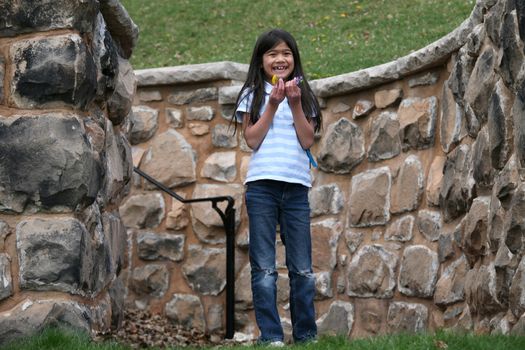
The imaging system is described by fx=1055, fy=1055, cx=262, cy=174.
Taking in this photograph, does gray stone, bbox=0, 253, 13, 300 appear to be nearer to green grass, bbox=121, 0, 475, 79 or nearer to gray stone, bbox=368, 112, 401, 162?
gray stone, bbox=368, 112, 401, 162

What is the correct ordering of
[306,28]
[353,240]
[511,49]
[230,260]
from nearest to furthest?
1. [511,49]
2. [353,240]
3. [230,260]
4. [306,28]

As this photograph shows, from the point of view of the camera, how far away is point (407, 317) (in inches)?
229

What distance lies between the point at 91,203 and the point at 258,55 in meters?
1.24

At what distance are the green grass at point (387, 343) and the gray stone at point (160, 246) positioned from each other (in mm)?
3601

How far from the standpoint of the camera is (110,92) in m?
4.61

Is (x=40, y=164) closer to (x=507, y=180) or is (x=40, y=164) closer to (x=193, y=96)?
(x=507, y=180)

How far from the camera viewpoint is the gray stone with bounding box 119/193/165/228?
758 cm

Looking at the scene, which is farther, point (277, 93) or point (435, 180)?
point (435, 180)

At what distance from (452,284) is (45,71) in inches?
95.1

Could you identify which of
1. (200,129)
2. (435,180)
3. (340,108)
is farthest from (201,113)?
(435,180)

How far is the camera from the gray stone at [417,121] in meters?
5.86

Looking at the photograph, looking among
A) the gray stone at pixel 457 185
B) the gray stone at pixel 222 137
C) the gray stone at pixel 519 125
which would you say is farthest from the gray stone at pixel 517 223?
the gray stone at pixel 222 137

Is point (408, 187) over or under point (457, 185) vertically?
under

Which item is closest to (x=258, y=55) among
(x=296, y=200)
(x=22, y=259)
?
(x=296, y=200)
